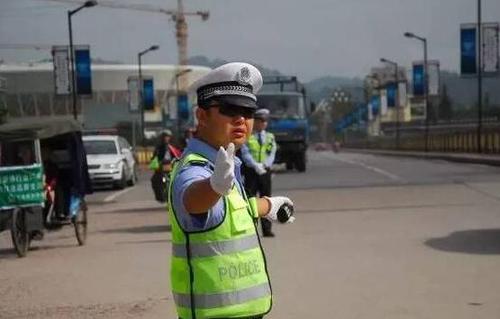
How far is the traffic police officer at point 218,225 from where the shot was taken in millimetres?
2988

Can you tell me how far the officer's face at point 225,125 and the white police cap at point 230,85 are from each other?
3 cm

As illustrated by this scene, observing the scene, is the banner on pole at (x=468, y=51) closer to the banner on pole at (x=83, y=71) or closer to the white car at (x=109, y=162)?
the banner on pole at (x=83, y=71)

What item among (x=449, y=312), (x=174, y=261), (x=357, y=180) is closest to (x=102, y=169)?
(x=357, y=180)

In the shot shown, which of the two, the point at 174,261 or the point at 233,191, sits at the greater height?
the point at 233,191

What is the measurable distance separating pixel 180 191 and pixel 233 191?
20 cm

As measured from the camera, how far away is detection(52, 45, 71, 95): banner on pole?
137ft

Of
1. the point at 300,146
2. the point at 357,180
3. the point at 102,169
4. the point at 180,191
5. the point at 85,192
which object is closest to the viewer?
the point at 180,191

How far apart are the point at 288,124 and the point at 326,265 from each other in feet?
70.5

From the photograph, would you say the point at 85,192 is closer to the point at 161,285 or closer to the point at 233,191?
the point at 161,285

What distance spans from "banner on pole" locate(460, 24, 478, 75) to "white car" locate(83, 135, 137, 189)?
19.1 meters

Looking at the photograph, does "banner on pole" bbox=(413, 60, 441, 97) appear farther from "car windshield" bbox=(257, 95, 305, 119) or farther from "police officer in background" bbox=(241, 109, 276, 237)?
"police officer in background" bbox=(241, 109, 276, 237)

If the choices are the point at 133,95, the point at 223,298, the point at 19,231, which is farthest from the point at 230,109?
the point at 133,95

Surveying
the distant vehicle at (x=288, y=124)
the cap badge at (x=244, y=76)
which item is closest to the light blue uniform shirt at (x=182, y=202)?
the cap badge at (x=244, y=76)

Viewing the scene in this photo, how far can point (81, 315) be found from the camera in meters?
6.90
